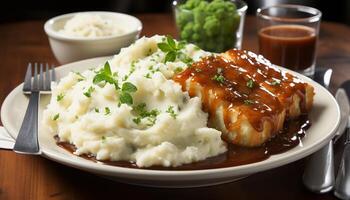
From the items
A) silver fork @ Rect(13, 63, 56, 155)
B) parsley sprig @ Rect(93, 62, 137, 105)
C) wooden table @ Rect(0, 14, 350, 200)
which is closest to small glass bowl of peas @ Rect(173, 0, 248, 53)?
silver fork @ Rect(13, 63, 56, 155)

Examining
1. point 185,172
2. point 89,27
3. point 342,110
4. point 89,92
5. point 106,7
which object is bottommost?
point 106,7

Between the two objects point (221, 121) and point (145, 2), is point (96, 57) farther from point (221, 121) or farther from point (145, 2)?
point (145, 2)

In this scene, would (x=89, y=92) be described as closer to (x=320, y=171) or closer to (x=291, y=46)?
(x=320, y=171)

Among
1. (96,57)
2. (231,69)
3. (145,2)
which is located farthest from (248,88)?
(145,2)

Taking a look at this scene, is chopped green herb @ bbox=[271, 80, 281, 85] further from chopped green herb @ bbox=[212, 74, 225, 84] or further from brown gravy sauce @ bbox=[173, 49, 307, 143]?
chopped green herb @ bbox=[212, 74, 225, 84]

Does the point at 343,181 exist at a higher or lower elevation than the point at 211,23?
lower

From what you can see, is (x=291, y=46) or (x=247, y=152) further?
(x=291, y=46)

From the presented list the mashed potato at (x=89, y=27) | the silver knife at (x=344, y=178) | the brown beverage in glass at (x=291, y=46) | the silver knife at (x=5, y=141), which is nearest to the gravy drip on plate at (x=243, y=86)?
the silver knife at (x=344, y=178)

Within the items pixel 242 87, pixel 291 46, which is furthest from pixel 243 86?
pixel 291 46
